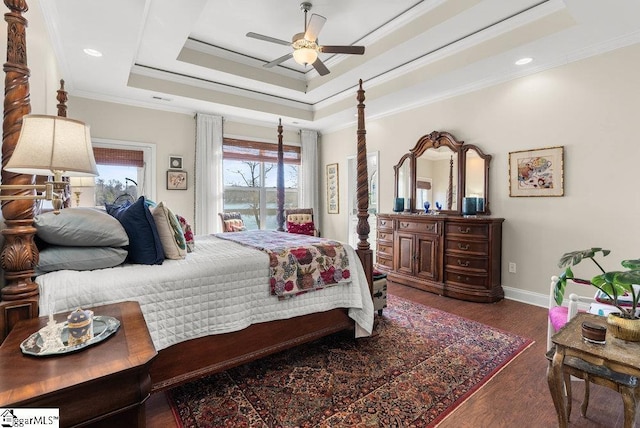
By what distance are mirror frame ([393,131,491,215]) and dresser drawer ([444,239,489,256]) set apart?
0.51 metres

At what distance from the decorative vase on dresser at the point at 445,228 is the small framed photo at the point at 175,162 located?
3314 millimetres

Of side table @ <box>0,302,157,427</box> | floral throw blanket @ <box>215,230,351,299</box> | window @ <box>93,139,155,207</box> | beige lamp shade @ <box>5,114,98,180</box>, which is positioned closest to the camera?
side table @ <box>0,302,157,427</box>

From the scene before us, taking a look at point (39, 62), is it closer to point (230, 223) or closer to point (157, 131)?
point (157, 131)

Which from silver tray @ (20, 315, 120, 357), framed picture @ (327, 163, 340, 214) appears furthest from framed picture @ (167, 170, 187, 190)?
silver tray @ (20, 315, 120, 357)

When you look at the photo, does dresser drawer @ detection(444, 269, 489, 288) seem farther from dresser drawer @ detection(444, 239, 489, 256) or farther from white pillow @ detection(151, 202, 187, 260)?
white pillow @ detection(151, 202, 187, 260)

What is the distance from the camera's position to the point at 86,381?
87 cm

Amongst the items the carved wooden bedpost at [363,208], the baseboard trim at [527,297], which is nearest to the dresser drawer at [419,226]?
the baseboard trim at [527,297]

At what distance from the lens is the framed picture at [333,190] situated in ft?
20.5

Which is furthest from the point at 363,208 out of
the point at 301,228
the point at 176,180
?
the point at 176,180

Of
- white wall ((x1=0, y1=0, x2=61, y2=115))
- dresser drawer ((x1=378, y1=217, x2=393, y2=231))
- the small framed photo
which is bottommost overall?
dresser drawer ((x1=378, y1=217, x2=393, y2=231))

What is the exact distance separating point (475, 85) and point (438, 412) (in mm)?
3741

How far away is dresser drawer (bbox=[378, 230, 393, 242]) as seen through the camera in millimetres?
4535

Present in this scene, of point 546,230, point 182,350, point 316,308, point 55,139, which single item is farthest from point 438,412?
point 546,230

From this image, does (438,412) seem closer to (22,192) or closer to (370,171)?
(22,192)
